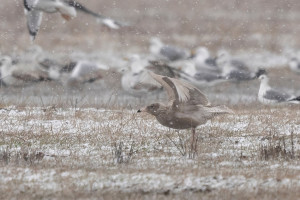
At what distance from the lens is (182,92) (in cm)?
825

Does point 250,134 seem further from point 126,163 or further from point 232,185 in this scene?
point 232,185

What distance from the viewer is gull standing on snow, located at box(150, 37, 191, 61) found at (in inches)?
855

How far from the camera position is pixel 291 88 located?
18938mm

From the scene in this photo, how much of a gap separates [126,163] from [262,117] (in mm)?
4852

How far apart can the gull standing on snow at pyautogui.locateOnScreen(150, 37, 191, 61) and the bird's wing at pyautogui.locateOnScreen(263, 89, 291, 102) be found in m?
5.97

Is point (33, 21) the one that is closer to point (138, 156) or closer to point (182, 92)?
point (182, 92)

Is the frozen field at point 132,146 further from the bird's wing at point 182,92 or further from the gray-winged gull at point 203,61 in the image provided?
the gray-winged gull at point 203,61

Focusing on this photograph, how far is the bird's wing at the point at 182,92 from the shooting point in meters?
8.22

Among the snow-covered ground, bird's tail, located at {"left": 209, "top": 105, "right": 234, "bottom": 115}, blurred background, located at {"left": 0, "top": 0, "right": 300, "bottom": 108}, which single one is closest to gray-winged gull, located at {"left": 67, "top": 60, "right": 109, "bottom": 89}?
blurred background, located at {"left": 0, "top": 0, "right": 300, "bottom": 108}

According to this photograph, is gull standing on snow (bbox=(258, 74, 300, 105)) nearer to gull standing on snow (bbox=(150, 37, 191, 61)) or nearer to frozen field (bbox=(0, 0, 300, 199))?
frozen field (bbox=(0, 0, 300, 199))

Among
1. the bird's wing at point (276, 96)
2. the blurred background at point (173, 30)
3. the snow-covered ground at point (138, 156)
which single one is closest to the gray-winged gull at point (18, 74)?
the blurred background at point (173, 30)

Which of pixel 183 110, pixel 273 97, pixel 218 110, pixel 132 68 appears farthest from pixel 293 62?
pixel 183 110

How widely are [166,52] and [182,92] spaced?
14567 mm

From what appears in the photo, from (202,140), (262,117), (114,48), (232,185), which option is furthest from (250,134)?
(114,48)
